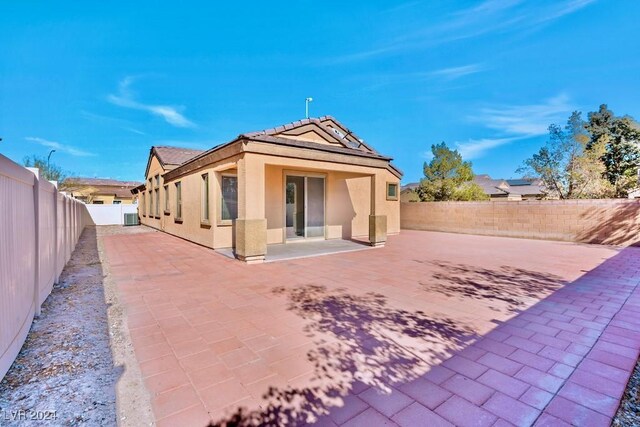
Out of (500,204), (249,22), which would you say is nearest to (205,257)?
(249,22)

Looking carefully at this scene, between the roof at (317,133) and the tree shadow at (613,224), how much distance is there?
868 centimetres

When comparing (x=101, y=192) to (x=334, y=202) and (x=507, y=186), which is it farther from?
(x=507, y=186)

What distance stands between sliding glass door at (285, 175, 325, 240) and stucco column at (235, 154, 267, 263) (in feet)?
11.1

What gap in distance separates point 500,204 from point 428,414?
48.7ft

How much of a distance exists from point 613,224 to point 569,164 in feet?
15.9

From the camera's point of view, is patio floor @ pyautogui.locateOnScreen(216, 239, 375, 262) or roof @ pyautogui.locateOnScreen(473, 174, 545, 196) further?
roof @ pyautogui.locateOnScreen(473, 174, 545, 196)

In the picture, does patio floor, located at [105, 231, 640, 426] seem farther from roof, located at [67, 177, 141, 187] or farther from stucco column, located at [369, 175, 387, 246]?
roof, located at [67, 177, 141, 187]

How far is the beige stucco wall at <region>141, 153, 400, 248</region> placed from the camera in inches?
307

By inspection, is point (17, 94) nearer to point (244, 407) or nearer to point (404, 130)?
point (244, 407)

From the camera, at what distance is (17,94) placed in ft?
70.4

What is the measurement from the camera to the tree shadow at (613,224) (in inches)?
426

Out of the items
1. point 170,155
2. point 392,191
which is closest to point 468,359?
point 392,191

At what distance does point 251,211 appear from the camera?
773cm

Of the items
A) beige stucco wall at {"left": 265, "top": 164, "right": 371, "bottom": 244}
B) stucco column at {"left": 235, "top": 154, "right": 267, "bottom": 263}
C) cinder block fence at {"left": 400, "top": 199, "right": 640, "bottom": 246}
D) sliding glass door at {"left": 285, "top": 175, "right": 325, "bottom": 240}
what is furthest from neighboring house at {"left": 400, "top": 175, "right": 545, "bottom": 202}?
stucco column at {"left": 235, "top": 154, "right": 267, "bottom": 263}
